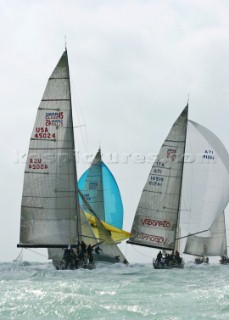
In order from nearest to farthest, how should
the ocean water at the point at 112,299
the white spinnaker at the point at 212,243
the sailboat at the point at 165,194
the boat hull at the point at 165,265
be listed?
1. the ocean water at the point at 112,299
2. the boat hull at the point at 165,265
3. the sailboat at the point at 165,194
4. the white spinnaker at the point at 212,243

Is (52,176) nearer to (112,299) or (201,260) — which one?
(112,299)

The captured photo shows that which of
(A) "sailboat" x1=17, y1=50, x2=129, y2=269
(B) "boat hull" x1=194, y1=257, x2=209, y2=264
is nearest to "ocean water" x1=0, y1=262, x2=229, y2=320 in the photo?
(A) "sailboat" x1=17, y1=50, x2=129, y2=269

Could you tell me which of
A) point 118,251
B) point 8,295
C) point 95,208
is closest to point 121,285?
point 8,295

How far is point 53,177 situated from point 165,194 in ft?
26.2

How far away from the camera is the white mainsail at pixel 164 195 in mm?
46219

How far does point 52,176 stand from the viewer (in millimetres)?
40844

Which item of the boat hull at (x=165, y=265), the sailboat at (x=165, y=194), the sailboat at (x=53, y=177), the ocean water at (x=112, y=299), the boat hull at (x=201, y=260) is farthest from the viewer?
the boat hull at (x=201, y=260)

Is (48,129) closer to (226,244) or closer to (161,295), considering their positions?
(161,295)

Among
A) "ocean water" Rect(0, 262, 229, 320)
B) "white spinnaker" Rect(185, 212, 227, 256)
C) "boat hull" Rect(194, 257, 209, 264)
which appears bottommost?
"boat hull" Rect(194, 257, 209, 264)

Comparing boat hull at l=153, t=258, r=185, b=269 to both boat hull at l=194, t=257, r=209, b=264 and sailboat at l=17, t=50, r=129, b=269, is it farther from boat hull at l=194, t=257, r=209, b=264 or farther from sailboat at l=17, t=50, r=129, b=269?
boat hull at l=194, t=257, r=209, b=264

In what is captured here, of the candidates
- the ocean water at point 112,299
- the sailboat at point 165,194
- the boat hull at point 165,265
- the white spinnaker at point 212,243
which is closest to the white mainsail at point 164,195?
the sailboat at point 165,194

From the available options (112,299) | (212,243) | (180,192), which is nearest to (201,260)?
(212,243)

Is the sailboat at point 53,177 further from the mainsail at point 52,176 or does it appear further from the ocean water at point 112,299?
the ocean water at point 112,299

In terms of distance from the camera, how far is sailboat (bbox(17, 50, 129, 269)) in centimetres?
4044
